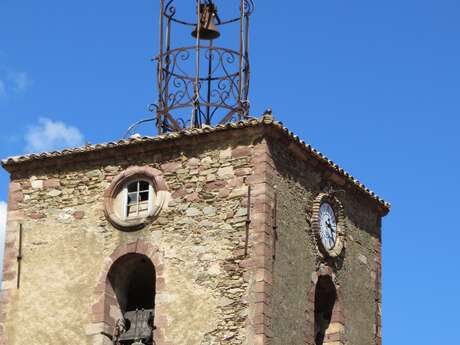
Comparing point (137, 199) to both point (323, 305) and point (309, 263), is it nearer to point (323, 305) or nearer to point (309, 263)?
point (309, 263)

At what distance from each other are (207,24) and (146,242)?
3898 millimetres

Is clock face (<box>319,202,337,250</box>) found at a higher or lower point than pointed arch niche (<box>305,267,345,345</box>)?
higher

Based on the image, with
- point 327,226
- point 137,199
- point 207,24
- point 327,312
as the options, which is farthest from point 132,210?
point 327,312

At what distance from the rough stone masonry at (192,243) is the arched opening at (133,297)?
219mm

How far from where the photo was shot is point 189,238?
23.1 meters

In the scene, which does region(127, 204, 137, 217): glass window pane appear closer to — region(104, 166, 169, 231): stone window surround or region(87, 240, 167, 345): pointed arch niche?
region(104, 166, 169, 231): stone window surround

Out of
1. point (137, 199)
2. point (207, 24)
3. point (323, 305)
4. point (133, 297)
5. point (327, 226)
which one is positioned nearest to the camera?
point (137, 199)

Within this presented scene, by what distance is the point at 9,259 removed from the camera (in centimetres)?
2430

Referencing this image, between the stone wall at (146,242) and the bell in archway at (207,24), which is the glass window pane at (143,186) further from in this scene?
the bell in archway at (207,24)

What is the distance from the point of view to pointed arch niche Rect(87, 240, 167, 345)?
75.7ft

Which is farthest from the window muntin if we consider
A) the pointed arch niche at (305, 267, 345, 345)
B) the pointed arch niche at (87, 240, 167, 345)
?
the pointed arch niche at (305, 267, 345, 345)

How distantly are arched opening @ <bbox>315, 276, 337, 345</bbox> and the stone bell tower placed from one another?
22mm

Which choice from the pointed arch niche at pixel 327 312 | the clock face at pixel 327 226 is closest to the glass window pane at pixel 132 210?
the clock face at pixel 327 226

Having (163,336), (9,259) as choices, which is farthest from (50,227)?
(163,336)
